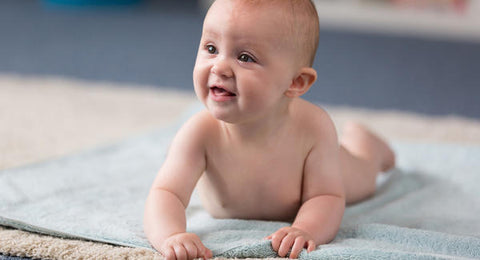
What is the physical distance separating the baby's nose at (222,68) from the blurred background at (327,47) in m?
1.28

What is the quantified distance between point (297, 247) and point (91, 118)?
36.7 inches

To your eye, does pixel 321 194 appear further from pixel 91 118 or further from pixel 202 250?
pixel 91 118

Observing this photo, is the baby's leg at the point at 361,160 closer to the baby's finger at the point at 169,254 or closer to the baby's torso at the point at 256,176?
the baby's torso at the point at 256,176

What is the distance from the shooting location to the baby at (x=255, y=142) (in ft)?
2.57

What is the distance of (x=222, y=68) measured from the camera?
78cm

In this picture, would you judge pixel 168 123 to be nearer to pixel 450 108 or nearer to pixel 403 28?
pixel 450 108

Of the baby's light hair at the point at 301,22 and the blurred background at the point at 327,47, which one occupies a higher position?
the baby's light hair at the point at 301,22

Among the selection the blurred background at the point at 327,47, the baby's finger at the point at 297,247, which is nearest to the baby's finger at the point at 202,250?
the baby's finger at the point at 297,247

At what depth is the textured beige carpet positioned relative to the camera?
4.44 ft

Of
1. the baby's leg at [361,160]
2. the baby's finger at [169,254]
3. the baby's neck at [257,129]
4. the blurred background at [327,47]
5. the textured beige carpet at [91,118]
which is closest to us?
A: the baby's finger at [169,254]

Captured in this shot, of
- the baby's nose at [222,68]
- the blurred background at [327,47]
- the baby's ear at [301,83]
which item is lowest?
the blurred background at [327,47]

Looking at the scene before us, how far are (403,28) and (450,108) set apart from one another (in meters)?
1.22

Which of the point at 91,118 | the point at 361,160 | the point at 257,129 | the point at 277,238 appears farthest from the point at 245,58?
the point at 91,118

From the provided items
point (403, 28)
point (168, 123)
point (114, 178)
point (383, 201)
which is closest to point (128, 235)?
point (114, 178)
